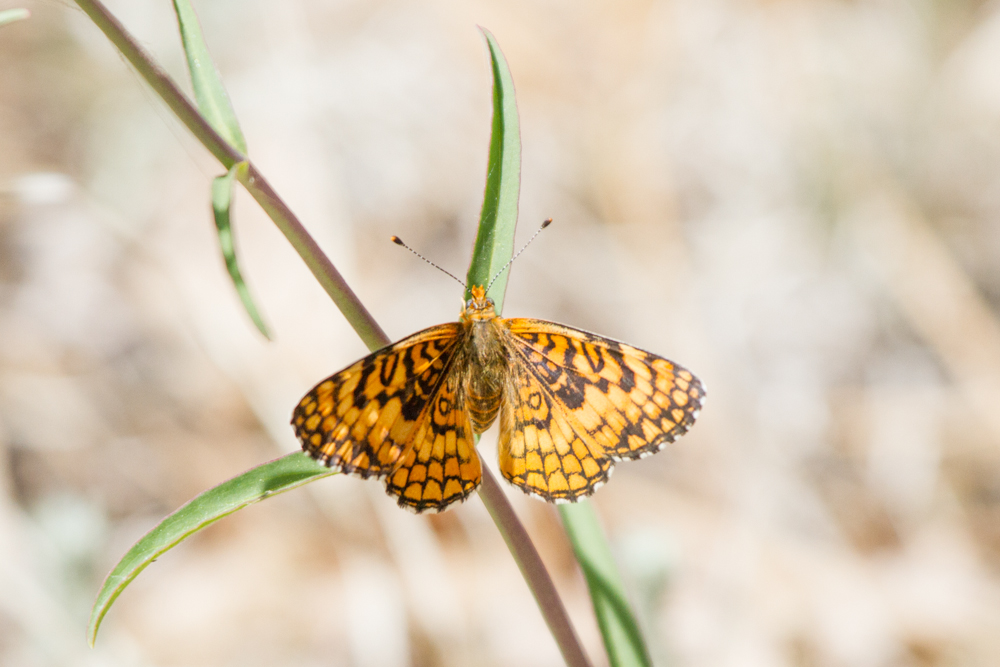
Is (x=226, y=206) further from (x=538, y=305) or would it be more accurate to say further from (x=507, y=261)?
(x=538, y=305)

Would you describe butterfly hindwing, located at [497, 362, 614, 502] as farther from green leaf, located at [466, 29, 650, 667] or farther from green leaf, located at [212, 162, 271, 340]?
green leaf, located at [212, 162, 271, 340]

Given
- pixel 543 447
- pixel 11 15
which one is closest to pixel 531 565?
pixel 543 447

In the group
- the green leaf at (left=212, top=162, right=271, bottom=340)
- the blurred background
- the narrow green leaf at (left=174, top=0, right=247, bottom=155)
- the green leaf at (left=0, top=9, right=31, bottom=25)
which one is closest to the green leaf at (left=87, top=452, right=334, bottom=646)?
the green leaf at (left=212, top=162, right=271, bottom=340)

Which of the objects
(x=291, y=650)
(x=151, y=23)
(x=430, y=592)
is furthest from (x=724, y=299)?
(x=151, y=23)

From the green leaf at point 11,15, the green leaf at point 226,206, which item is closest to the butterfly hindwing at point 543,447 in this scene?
the green leaf at point 226,206

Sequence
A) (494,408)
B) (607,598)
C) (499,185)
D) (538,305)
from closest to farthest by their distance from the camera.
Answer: (499,185), (607,598), (494,408), (538,305)

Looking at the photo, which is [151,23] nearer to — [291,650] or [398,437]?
[291,650]
